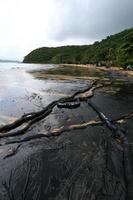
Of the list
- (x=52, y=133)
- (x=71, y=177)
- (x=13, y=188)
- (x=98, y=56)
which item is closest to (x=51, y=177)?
(x=71, y=177)

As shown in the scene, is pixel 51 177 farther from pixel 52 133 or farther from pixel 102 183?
pixel 52 133

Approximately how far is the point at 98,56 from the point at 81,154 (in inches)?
4083

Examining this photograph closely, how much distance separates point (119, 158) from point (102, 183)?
227 centimetres

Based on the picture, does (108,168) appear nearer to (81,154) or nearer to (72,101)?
(81,154)

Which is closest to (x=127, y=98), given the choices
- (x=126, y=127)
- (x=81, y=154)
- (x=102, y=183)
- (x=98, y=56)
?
(x=126, y=127)

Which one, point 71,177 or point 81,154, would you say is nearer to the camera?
point 71,177

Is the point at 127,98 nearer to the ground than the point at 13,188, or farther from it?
nearer to the ground

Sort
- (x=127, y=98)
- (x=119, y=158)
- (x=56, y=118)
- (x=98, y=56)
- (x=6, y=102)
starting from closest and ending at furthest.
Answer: (x=119, y=158)
(x=56, y=118)
(x=6, y=102)
(x=127, y=98)
(x=98, y=56)

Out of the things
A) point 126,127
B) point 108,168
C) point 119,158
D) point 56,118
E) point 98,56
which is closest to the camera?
point 108,168

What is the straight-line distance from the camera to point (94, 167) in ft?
31.9

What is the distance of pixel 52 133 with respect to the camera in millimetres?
13258

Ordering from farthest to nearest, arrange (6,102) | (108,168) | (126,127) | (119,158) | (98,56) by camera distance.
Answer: (98,56) < (6,102) < (126,127) < (119,158) < (108,168)

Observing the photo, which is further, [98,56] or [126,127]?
[98,56]

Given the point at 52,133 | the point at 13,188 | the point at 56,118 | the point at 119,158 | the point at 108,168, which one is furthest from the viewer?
the point at 56,118
